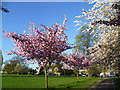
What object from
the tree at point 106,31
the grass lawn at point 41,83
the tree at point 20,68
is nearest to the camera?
the tree at point 106,31

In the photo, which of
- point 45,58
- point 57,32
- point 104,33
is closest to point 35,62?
point 45,58

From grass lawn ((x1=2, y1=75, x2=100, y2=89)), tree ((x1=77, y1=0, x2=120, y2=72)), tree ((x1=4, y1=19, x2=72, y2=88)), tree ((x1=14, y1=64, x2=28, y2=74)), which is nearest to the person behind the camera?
tree ((x1=77, y1=0, x2=120, y2=72))

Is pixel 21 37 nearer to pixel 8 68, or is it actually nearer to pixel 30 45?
pixel 30 45

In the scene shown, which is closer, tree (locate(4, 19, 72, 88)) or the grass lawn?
tree (locate(4, 19, 72, 88))

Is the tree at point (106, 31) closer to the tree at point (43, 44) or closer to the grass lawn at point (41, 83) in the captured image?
the tree at point (43, 44)

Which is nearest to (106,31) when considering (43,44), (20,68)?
(43,44)

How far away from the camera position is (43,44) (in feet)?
36.1

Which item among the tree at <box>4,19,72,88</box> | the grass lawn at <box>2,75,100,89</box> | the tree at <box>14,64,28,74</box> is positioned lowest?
the grass lawn at <box>2,75,100,89</box>

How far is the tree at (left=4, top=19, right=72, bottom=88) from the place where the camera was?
35.6 feet

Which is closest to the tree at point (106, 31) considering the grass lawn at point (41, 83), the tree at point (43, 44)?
the tree at point (43, 44)

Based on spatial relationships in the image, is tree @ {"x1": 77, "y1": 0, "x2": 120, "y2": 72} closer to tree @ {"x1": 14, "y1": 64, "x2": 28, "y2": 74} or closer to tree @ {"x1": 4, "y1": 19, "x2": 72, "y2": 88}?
tree @ {"x1": 4, "y1": 19, "x2": 72, "y2": 88}

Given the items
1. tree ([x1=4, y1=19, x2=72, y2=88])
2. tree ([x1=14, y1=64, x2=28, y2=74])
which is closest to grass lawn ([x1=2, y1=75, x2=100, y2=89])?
tree ([x1=4, y1=19, x2=72, y2=88])

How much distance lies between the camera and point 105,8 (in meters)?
7.22

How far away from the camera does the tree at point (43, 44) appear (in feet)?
35.6
